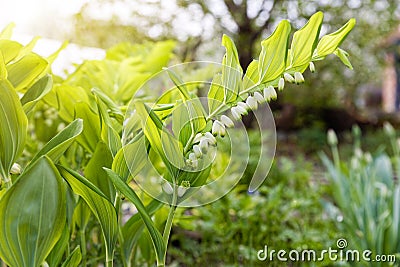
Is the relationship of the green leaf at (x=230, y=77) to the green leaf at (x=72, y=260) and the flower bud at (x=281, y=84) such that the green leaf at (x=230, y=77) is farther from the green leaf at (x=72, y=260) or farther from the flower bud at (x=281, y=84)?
the green leaf at (x=72, y=260)

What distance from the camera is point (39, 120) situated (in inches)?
28.6

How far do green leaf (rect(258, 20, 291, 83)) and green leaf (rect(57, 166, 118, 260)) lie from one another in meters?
0.17

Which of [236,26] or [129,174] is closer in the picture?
[129,174]

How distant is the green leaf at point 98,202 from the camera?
0.40m

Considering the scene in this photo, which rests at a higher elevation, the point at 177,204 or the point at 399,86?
the point at 177,204

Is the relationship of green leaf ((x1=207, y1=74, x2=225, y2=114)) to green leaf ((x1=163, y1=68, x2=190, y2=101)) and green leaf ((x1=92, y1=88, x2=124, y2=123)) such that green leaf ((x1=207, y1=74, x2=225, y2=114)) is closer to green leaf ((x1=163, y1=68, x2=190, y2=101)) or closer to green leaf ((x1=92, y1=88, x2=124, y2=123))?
green leaf ((x1=163, y1=68, x2=190, y2=101))

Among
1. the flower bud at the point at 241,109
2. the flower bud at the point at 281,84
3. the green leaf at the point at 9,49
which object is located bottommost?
the flower bud at the point at 241,109

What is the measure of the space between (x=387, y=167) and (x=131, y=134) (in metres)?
1.55

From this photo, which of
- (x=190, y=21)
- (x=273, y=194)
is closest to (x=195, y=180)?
(x=273, y=194)

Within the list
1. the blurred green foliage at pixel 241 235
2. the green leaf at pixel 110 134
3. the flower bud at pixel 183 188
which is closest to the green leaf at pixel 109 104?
the green leaf at pixel 110 134

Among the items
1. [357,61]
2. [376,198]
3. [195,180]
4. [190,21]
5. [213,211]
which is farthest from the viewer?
[357,61]

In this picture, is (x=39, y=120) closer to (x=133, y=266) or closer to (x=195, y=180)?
(x=133, y=266)

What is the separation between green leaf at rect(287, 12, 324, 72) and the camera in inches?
14.5

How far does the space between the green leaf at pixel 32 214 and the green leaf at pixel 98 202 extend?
0.08 feet
